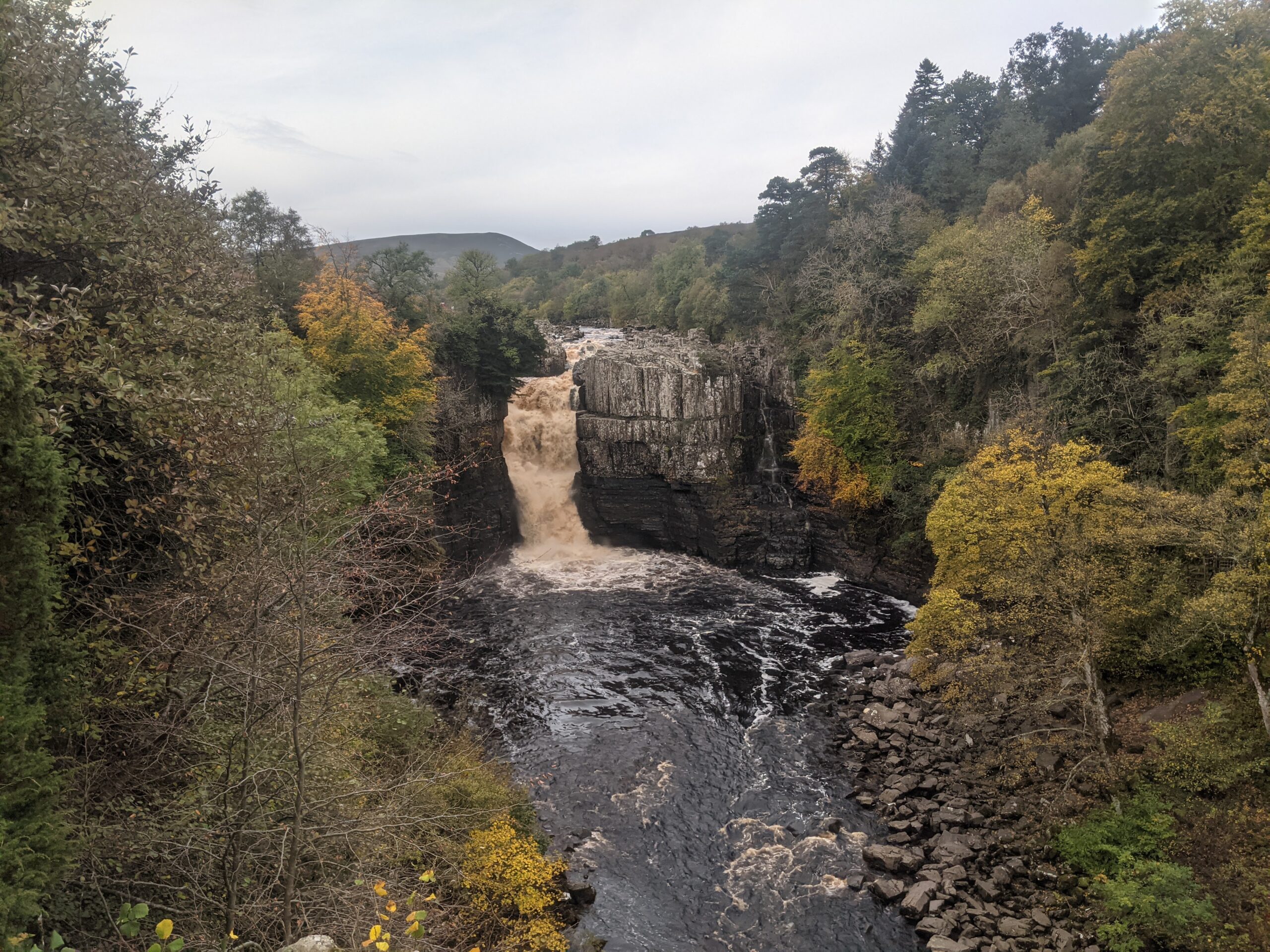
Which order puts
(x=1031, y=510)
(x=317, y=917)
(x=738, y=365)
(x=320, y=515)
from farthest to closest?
(x=738, y=365) → (x=1031, y=510) → (x=320, y=515) → (x=317, y=917)

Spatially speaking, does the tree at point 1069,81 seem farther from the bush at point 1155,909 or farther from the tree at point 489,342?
the bush at point 1155,909

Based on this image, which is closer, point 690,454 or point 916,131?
point 690,454

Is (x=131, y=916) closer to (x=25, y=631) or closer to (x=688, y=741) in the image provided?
(x=25, y=631)

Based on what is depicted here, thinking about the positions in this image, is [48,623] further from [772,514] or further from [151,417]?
[772,514]

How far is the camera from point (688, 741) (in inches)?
878

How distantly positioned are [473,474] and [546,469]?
5344mm

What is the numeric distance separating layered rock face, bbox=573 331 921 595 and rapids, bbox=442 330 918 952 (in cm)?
200

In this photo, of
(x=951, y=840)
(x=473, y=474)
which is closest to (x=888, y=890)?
(x=951, y=840)

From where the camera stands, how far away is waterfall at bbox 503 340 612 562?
4059 cm

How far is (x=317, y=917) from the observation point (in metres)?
8.66

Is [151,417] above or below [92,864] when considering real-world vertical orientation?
above

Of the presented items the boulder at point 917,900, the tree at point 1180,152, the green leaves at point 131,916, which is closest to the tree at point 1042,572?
the boulder at point 917,900

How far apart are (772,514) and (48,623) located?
35.7 m

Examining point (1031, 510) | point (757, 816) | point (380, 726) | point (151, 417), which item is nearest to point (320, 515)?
point (151, 417)
